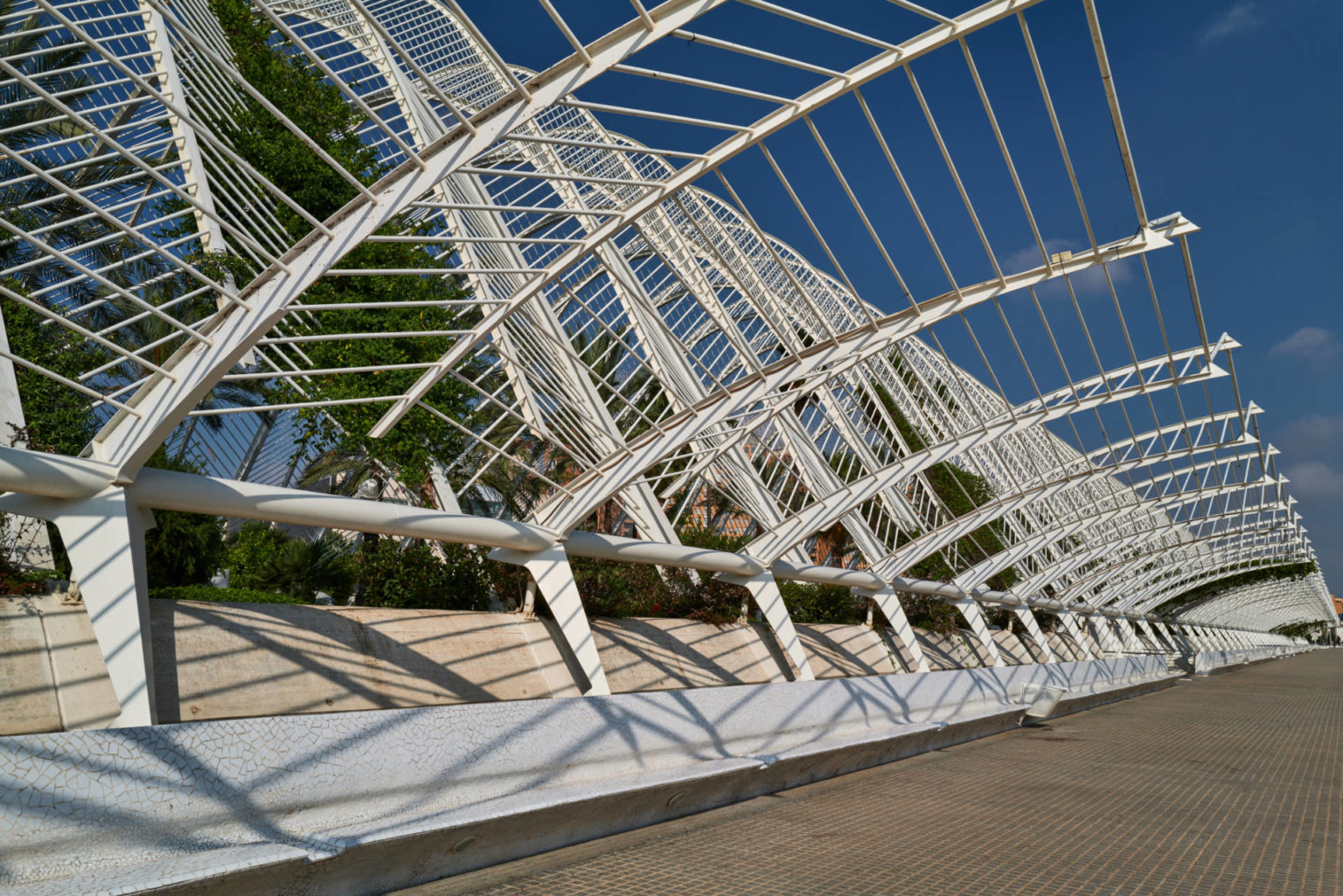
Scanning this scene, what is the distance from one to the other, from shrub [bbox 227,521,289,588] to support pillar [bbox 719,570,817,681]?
329 inches

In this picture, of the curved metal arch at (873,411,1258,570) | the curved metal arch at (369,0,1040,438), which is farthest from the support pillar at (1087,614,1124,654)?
the curved metal arch at (369,0,1040,438)

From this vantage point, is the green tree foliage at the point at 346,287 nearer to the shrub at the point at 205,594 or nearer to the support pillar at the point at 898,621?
the shrub at the point at 205,594

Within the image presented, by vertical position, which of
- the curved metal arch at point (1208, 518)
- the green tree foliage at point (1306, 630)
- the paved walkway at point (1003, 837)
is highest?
the green tree foliage at point (1306, 630)

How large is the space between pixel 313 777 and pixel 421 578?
9.93m

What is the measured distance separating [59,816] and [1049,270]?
13720 millimetres

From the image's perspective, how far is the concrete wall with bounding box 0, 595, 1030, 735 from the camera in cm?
904

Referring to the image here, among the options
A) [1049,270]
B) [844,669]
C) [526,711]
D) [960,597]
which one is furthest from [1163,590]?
[526,711]

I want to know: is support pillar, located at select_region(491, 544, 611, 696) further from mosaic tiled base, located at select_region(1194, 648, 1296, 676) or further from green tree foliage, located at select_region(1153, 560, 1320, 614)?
green tree foliage, located at select_region(1153, 560, 1320, 614)

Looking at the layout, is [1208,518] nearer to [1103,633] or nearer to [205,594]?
[1103,633]

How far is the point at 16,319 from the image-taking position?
12844 mm

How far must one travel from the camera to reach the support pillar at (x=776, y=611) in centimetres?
1836

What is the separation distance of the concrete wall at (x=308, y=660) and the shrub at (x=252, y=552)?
4211 millimetres

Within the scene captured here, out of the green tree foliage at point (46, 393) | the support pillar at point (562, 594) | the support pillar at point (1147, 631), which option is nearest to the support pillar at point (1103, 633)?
the support pillar at point (1147, 631)

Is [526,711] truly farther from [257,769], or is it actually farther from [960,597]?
[960,597]
